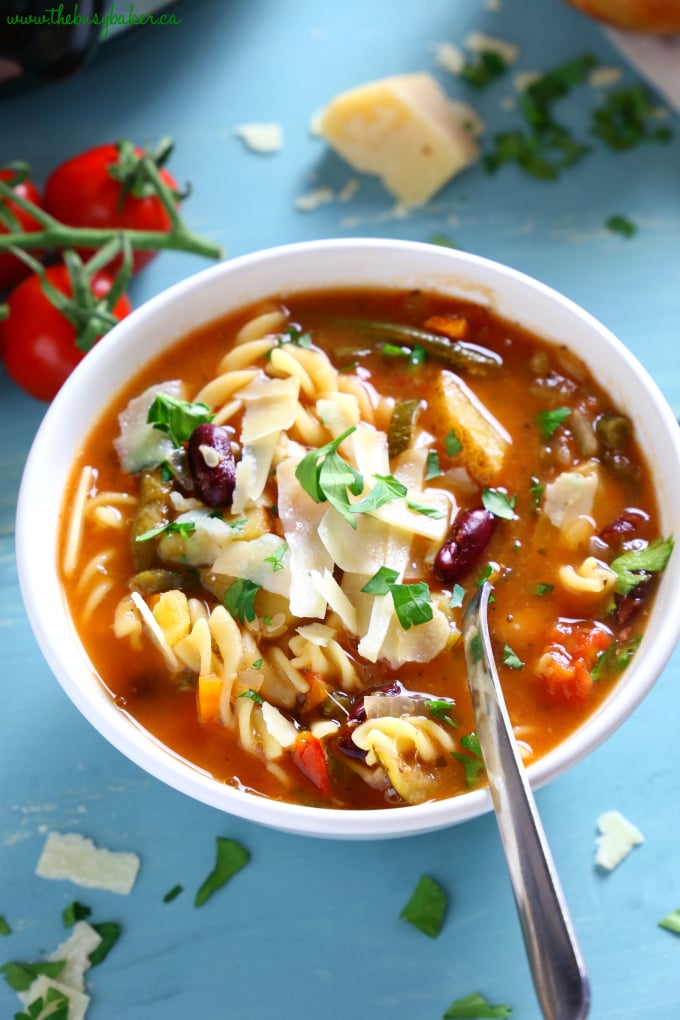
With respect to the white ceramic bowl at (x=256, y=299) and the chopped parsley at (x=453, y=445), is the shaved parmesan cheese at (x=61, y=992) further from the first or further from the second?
the chopped parsley at (x=453, y=445)

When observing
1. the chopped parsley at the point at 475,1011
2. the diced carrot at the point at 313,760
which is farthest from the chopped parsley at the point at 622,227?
the chopped parsley at the point at 475,1011

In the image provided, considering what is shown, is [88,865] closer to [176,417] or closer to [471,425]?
[176,417]

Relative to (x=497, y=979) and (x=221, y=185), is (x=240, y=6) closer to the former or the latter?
(x=221, y=185)

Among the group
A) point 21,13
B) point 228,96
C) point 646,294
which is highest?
point 21,13

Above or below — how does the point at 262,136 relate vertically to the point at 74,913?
above

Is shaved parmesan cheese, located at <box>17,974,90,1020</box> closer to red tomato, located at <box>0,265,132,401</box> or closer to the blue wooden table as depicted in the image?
the blue wooden table

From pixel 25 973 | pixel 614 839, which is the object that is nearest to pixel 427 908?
pixel 614 839

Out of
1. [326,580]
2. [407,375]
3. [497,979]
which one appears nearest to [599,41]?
[407,375]
